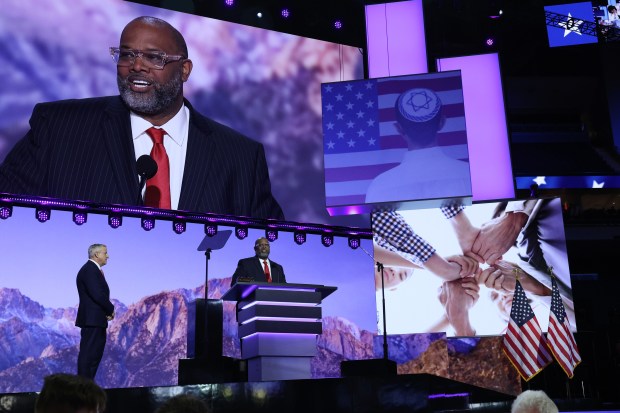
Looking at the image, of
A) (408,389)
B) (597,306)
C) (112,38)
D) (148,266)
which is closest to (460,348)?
(408,389)

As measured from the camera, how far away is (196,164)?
873 cm

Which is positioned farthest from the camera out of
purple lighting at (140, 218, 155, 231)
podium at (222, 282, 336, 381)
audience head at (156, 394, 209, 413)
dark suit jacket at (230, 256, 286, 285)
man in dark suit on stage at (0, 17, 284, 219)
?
purple lighting at (140, 218, 155, 231)

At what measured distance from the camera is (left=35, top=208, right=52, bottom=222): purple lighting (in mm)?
7918

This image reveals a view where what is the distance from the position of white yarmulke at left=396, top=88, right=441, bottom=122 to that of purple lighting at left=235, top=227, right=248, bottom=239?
8.77 ft

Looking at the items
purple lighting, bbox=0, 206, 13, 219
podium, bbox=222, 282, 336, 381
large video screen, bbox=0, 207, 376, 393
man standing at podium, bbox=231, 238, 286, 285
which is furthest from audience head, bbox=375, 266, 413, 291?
purple lighting, bbox=0, 206, 13, 219

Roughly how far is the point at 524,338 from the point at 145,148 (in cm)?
491

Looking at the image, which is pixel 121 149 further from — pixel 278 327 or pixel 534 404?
pixel 534 404

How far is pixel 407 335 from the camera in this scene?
29.4 feet

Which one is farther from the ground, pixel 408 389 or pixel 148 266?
pixel 148 266

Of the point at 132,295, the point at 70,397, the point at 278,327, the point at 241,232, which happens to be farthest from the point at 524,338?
the point at 70,397

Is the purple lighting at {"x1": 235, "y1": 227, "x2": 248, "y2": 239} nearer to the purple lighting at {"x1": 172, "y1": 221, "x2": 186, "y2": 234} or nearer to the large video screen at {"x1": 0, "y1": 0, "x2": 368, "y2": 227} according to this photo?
the large video screen at {"x1": 0, "y1": 0, "x2": 368, "y2": 227}

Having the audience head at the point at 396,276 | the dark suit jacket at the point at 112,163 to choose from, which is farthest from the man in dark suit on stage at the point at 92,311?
the audience head at the point at 396,276

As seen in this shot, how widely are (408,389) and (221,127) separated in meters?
4.45

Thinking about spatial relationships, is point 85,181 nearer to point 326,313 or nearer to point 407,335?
point 326,313
